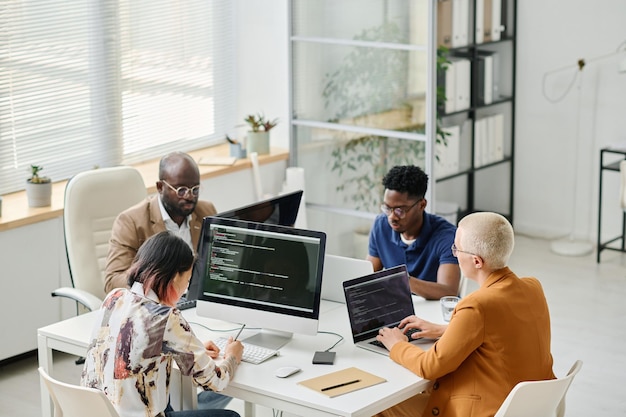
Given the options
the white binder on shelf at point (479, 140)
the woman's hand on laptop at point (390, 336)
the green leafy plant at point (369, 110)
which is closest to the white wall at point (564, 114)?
the white binder on shelf at point (479, 140)

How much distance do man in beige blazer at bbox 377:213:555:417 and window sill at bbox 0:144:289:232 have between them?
97.4 inches

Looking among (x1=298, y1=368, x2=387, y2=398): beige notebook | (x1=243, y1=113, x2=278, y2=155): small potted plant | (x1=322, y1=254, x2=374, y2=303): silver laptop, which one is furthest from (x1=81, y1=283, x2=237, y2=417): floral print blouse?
(x1=243, y1=113, x2=278, y2=155): small potted plant

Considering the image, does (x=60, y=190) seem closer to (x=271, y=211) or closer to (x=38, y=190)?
(x=38, y=190)

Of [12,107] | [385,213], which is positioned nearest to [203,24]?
[12,107]

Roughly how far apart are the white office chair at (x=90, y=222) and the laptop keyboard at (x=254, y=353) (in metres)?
1.04

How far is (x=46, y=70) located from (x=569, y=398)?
3.25 metres

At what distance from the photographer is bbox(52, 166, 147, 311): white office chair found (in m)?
4.27

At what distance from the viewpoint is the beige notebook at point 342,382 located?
300 cm

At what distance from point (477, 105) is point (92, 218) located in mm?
3529

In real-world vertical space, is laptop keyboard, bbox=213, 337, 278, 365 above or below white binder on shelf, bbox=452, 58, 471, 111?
below

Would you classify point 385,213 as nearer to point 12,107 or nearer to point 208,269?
point 208,269

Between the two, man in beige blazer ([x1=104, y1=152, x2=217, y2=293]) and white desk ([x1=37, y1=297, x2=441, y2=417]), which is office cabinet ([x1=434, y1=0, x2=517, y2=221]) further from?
white desk ([x1=37, y1=297, x2=441, y2=417])

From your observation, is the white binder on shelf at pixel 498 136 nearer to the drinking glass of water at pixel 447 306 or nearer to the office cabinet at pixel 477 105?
the office cabinet at pixel 477 105

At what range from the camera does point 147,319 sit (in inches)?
114
